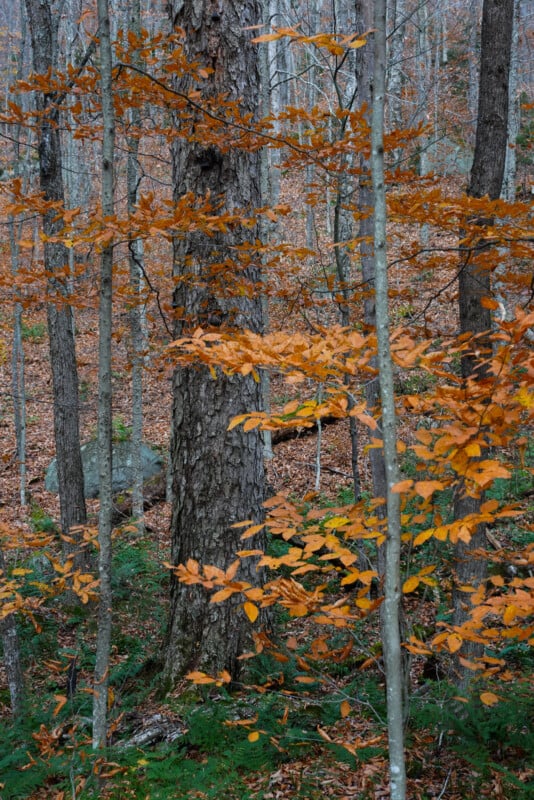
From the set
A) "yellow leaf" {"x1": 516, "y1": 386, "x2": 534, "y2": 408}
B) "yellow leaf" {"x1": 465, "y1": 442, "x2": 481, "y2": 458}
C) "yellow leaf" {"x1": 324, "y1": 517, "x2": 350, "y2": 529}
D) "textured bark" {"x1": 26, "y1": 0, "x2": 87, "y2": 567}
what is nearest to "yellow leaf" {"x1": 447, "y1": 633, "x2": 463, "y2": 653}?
"yellow leaf" {"x1": 324, "y1": 517, "x2": 350, "y2": 529}

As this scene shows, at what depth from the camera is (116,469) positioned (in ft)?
37.2

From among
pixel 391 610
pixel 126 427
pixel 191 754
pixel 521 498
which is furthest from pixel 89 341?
pixel 391 610

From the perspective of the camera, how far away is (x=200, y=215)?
275cm

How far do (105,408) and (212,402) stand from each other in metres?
0.95

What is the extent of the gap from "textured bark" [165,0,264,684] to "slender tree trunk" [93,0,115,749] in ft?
2.61

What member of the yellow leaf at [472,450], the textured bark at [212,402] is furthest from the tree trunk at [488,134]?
the yellow leaf at [472,450]

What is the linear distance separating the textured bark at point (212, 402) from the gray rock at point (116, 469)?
720 centimetres

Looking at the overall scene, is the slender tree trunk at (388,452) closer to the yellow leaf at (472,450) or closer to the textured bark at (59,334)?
the yellow leaf at (472,450)

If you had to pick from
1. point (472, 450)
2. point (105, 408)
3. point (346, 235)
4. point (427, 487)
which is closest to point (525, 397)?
point (472, 450)

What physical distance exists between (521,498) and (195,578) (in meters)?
6.75

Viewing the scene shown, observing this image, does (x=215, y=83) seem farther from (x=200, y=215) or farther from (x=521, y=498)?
(x=521, y=498)

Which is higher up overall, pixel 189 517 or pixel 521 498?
pixel 189 517

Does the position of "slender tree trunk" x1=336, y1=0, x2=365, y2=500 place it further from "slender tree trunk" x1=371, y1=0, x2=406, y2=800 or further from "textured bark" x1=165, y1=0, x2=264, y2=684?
"textured bark" x1=165, y1=0, x2=264, y2=684

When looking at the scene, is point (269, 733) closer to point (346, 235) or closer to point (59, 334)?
point (59, 334)
